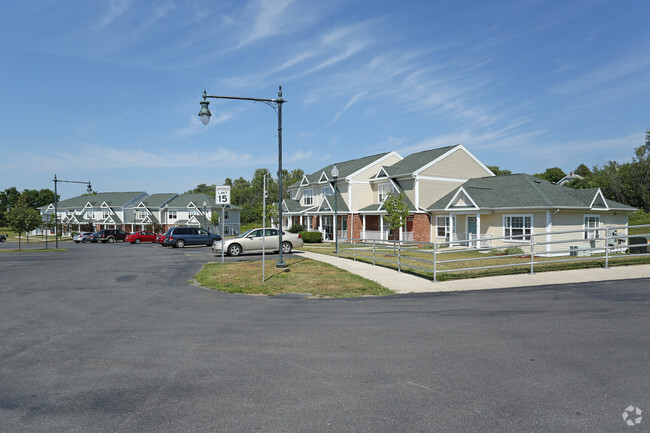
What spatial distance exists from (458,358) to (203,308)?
5.95 metres

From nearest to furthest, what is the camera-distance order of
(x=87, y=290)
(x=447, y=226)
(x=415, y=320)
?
(x=415, y=320) < (x=87, y=290) < (x=447, y=226)

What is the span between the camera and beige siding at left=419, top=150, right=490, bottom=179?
34.1 m

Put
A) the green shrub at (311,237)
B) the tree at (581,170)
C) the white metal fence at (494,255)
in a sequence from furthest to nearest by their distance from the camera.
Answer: the tree at (581,170), the green shrub at (311,237), the white metal fence at (494,255)

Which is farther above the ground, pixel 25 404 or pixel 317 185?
pixel 317 185

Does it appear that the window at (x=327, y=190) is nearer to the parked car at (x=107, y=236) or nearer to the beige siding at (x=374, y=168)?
the beige siding at (x=374, y=168)

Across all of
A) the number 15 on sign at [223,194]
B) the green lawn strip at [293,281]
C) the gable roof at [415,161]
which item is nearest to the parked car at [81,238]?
the gable roof at [415,161]

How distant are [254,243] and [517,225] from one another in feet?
55.8

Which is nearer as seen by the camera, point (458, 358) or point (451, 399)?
point (451, 399)

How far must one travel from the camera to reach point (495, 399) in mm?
4156

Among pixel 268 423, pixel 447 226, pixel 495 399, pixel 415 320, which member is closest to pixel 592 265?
pixel 415 320

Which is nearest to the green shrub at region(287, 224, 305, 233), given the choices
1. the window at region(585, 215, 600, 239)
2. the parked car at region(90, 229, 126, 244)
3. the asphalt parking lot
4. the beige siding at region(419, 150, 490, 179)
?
the beige siding at region(419, 150, 490, 179)

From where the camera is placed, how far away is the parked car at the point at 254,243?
23266mm

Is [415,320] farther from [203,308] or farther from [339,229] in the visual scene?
[339,229]

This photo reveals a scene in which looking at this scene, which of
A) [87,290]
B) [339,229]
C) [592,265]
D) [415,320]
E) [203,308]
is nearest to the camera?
[415,320]
